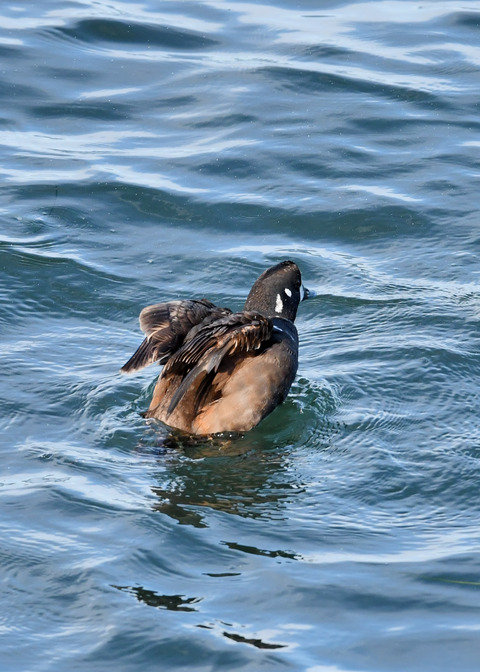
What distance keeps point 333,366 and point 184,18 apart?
31.4ft

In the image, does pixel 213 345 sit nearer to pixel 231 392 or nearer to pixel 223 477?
pixel 231 392

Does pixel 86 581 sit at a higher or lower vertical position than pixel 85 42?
lower

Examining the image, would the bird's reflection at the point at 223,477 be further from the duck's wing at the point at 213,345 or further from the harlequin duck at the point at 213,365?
the duck's wing at the point at 213,345

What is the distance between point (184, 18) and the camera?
16.7 meters

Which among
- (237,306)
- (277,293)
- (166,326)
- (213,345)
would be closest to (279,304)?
(277,293)

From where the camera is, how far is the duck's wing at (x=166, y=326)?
7750 mm

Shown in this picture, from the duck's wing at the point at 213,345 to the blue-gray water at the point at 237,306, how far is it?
44cm

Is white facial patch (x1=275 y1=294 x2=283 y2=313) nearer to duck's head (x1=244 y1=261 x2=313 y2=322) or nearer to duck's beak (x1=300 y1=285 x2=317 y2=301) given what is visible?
duck's head (x1=244 y1=261 x2=313 y2=322)

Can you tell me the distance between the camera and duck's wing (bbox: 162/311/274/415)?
745 cm

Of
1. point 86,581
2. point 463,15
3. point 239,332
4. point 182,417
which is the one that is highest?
point 463,15

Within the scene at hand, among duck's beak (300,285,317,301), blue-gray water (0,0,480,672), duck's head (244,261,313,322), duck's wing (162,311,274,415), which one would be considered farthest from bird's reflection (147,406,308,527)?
duck's beak (300,285,317,301)

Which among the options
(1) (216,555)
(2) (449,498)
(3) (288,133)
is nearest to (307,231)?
(3) (288,133)

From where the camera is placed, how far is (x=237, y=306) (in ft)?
32.0

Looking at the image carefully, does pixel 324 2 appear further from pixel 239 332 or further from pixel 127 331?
pixel 239 332
